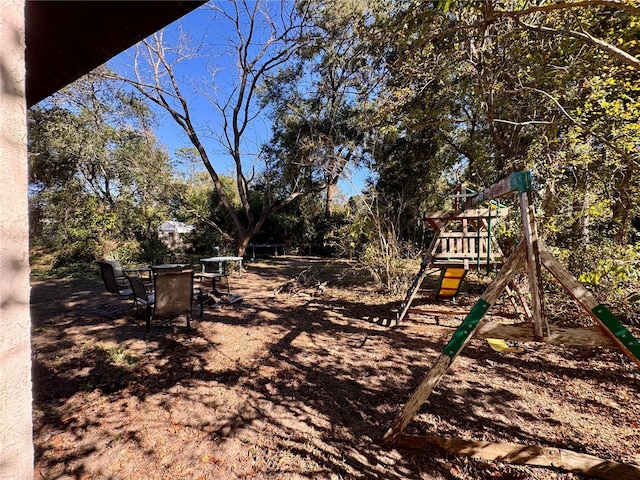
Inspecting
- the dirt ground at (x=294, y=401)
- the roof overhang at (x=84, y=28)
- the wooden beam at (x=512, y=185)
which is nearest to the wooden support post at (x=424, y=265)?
the dirt ground at (x=294, y=401)

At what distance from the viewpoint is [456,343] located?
213cm

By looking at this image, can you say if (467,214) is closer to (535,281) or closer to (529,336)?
(535,281)

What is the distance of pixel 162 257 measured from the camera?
12.3 metres

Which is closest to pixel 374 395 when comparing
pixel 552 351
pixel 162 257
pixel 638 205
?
pixel 552 351

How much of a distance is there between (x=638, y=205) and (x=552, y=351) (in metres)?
2.66

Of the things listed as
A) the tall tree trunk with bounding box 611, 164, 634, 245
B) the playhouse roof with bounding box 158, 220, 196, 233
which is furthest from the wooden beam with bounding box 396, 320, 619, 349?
the playhouse roof with bounding box 158, 220, 196, 233

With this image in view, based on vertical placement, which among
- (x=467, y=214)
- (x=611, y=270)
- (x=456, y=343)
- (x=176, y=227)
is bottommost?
(x=456, y=343)

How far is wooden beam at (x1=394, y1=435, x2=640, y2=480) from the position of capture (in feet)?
6.27

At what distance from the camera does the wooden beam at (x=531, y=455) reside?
6.27ft

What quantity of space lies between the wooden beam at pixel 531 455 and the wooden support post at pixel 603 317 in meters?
0.76

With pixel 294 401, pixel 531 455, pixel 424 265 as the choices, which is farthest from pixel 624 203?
pixel 294 401

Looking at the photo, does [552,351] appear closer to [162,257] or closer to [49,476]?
[49,476]

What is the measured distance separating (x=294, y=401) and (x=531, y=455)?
197 cm

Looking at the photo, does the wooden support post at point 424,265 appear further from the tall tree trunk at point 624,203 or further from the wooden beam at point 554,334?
the tall tree trunk at point 624,203
